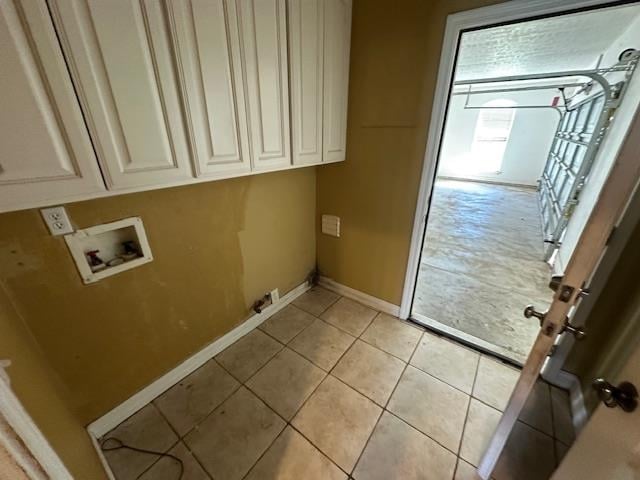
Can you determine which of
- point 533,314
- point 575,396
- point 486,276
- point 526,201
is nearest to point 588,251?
point 533,314

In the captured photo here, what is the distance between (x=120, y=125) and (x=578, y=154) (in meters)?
5.08

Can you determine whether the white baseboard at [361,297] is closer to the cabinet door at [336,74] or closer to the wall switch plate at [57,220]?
the cabinet door at [336,74]

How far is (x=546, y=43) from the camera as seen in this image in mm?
3115

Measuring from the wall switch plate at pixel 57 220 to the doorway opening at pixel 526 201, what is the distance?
1926mm

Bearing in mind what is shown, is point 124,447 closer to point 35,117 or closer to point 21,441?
point 21,441

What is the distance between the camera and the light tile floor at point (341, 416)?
3.98ft

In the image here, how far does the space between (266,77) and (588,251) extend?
141 cm

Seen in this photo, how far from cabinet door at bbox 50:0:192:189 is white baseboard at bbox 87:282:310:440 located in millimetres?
1210

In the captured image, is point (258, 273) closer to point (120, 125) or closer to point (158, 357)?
point (158, 357)

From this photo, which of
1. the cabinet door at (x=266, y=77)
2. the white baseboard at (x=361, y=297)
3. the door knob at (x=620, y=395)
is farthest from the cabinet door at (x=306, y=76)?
the door knob at (x=620, y=395)

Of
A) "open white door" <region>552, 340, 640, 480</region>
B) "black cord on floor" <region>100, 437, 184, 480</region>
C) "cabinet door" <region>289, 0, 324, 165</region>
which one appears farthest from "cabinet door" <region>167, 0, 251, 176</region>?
"open white door" <region>552, 340, 640, 480</region>

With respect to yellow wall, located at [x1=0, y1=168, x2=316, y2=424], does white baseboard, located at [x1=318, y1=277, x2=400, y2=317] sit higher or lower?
lower

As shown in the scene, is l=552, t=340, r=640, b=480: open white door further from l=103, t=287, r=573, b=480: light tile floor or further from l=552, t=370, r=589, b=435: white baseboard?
l=552, t=370, r=589, b=435: white baseboard

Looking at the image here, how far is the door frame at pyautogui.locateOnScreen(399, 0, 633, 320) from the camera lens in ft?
3.83
